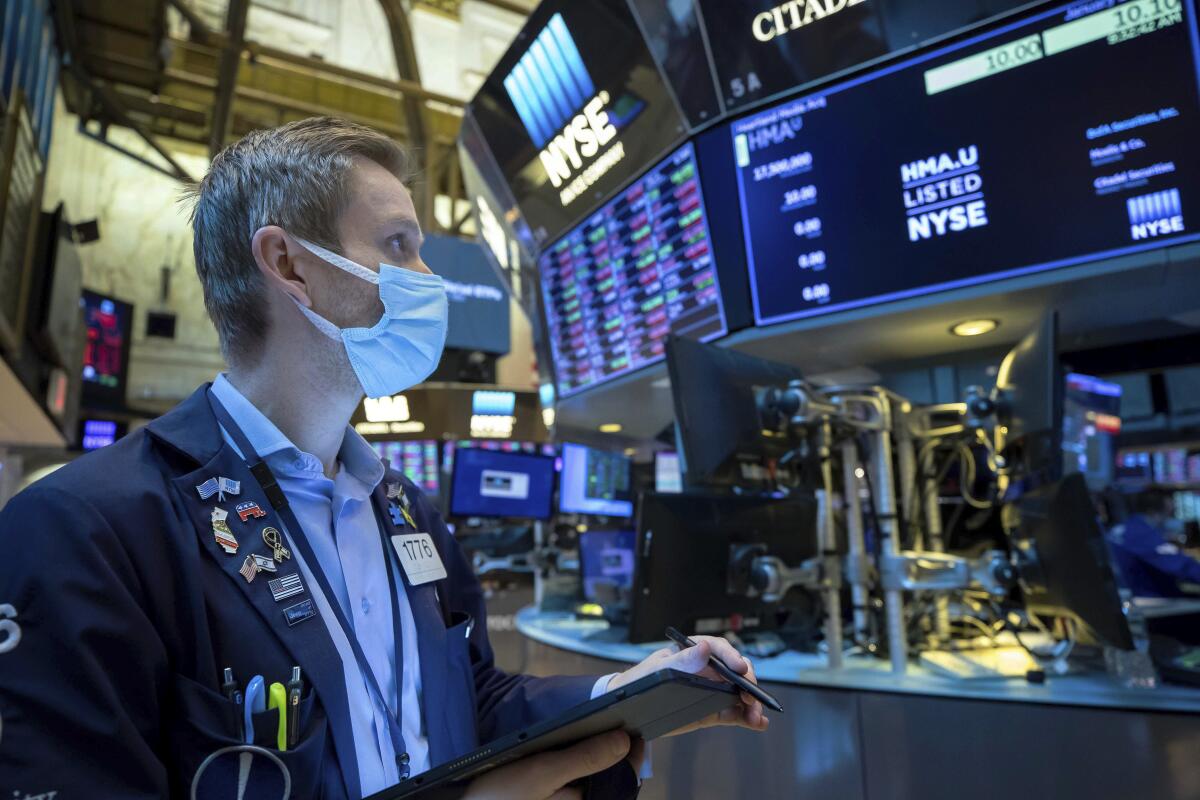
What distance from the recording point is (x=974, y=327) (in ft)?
8.41

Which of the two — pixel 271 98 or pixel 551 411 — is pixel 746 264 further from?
pixel 271 98

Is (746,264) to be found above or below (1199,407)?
above

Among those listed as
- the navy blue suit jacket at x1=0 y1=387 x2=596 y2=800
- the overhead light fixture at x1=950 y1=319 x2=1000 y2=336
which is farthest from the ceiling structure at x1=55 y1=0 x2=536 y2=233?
the navy blue suit jacket at x1=0 y1=387 x2=596 y2=800

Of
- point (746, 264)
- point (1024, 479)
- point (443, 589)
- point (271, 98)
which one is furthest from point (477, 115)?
point (271, 98)

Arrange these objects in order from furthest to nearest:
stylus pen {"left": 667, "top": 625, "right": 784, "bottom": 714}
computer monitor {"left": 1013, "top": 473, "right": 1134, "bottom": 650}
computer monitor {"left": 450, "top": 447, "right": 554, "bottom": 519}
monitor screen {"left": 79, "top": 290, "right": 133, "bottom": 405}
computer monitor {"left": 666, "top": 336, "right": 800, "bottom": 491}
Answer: monitor screen {"left": 79, "top": 290, "right": 133, "bottom": 405}, computer monitor {"left": 450, "top": 447, "right": 554, "bottom": 519}, computer monitor {"left": 666, "top": 336, "right": 800, "bottom": 491}, computer monitor {"left": 1013, "top": 473, "right": 1134, "bottom": 650}, stylus pen {"left": 667, "top": 625, "right": 784, "bottom": 714}

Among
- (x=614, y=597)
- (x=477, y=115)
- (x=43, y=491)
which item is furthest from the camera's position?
(x=477, y=115)

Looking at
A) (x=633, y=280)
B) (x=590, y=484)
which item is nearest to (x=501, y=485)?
(x=590, y=484)

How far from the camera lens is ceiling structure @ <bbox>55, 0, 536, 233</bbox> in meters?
7.64

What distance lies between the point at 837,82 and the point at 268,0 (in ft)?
29.4

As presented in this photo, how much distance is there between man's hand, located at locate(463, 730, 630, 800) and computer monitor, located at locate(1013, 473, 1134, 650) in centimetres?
135

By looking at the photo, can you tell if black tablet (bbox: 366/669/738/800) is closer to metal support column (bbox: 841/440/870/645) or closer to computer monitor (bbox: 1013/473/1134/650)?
computer monitor (bbox: 1013/473/1134/650)

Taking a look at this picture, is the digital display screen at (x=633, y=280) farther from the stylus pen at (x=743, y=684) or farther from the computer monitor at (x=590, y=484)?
the stylus pen at (x=743, y=684)

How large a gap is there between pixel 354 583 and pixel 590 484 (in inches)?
147

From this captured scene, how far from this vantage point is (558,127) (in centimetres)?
352
